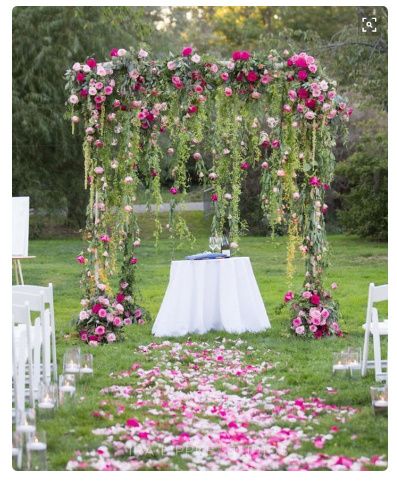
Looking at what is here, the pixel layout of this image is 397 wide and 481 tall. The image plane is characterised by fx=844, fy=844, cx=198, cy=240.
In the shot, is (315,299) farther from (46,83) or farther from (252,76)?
(46,83)

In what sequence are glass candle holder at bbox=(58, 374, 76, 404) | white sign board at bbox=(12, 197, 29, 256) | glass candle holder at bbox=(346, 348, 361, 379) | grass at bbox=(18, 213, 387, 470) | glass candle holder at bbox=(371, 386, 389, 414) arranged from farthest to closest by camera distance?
white sign board at bbox=(12, 197, 29, 256) → glass candle holder at bbox=(346, 348, 361, 379) → glass candle holder at bbox=(58, 374, 76, 404) → glass candle holder at bbox=(371, 386, 389, 414) → grass at bbox=(18, 213, 387, 470)

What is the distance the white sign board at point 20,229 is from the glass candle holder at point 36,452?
467 cm

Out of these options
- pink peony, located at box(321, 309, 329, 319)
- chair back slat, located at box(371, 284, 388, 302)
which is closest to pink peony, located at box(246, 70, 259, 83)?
pink peony, located at box(321, 309, 329, 319)

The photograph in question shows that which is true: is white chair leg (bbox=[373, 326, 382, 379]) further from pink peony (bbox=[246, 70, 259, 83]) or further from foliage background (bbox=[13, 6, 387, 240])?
foliage background (bbox=[13, 6, 387, 240])

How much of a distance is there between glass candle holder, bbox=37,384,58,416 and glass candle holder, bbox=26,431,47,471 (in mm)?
811

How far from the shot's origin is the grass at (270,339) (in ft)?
15.0

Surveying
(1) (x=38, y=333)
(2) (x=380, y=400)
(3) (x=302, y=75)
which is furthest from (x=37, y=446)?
(3) (x=302, y=75)

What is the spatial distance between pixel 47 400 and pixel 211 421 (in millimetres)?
972

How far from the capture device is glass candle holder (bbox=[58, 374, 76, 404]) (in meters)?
5.25

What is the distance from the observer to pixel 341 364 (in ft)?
19.6

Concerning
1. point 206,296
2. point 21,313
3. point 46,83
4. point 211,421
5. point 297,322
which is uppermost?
point 46,83

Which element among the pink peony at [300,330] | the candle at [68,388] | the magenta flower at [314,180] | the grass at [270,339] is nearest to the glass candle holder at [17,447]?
the grass at [270,339]

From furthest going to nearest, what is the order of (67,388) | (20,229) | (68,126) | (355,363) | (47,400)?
(68,126) < (20,229) < (355,363) < (67,388) < (47,400)

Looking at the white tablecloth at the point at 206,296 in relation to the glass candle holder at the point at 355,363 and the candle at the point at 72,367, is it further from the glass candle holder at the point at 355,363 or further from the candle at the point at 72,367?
the glass candle holder at the point at 355,363
